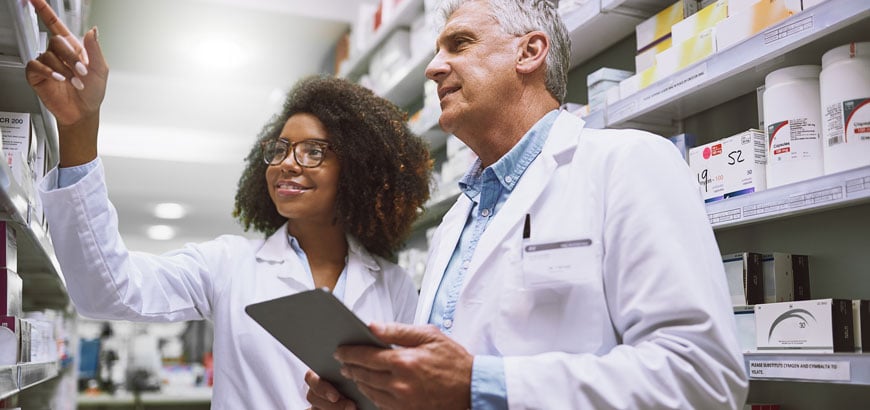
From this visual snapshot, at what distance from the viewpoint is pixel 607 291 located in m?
1.33

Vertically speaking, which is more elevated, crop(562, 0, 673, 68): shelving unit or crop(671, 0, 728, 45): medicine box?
crop(562, 0, 673, 68): shelving unit

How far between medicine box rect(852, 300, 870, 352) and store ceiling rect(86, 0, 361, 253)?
401cm

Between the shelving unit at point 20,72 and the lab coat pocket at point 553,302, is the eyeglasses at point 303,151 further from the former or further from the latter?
the lab coat pocket at point 553,302

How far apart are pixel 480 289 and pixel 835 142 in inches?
31.7

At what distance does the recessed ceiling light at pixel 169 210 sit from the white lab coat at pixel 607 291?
8882mm

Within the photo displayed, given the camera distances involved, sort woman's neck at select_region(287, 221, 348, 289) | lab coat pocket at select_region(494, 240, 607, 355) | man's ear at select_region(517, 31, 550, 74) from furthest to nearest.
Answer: woman's neck at select_region(287, 221, 348, 289) → man's ear at select_region(517, 31, 550, 74) → lab coat pocket at select_region(494, 240, 607, 355)

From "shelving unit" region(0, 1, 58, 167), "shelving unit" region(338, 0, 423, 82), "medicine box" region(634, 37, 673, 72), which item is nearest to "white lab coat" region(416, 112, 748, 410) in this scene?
"medicine box" region(634, 37, 673, 72)

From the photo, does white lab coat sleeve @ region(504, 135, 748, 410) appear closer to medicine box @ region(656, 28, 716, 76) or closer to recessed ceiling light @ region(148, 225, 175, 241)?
medicine box @ region(656, 28, 716, 76)

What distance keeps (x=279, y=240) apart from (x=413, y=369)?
4.43 ft

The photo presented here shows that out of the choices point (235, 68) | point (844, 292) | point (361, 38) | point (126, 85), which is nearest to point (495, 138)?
point (844, 292)

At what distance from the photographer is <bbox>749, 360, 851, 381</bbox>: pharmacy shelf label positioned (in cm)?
153

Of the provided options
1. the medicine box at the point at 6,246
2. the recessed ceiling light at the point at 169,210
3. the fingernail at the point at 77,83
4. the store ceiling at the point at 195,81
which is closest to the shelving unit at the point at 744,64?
the fingernail at the point at 77,83

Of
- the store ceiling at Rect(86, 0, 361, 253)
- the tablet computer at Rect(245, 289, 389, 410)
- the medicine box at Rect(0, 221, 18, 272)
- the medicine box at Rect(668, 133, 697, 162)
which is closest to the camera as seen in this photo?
the tablet computer at Rect(245, 289, 389, 410)

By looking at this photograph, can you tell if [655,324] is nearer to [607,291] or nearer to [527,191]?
[607,291]
